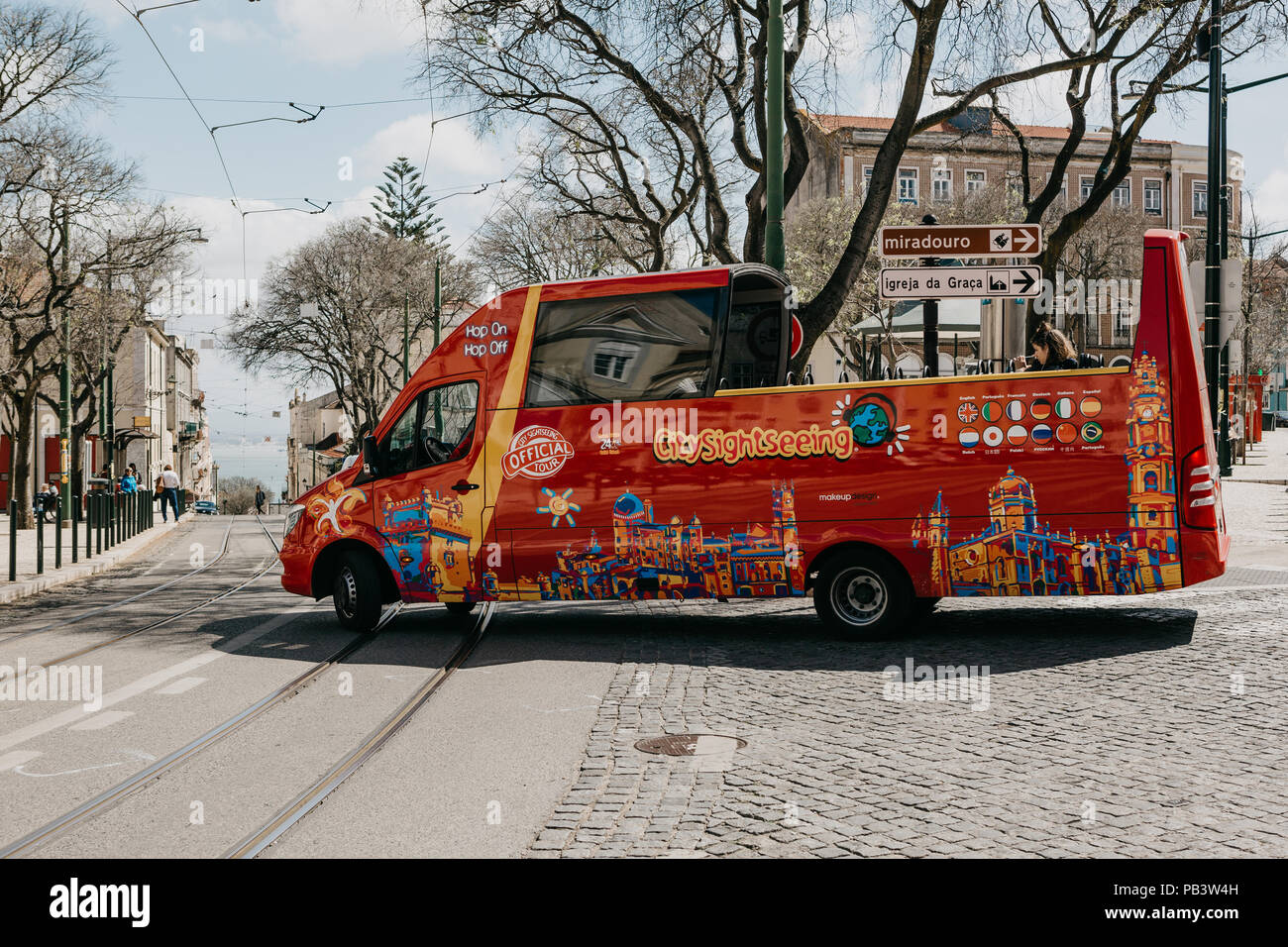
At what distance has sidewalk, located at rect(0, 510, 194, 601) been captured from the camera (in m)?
16.4

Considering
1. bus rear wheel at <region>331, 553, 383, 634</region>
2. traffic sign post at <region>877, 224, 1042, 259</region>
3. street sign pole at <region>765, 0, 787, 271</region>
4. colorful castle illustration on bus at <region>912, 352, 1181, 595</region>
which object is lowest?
bus rear wheel at <region>331, 553, 383, 634</region>

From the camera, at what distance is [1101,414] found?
30.2 ft

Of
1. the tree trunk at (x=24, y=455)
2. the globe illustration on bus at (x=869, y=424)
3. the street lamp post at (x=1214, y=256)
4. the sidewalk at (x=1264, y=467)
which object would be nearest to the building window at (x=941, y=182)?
the sidewalk at (x=1264, y=467)

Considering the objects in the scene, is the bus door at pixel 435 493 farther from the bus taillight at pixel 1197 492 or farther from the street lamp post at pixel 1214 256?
the street lamp post at pixel 1214 256

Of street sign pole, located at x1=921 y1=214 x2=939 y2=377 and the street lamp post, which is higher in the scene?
the street lamp post

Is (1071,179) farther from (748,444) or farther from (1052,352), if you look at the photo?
(748,444)

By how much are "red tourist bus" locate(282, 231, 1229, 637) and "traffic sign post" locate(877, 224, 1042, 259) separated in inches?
48.6

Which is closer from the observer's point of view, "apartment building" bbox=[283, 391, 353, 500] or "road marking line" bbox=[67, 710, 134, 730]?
"road marking line" bbox=[67, 710, 134, 730]

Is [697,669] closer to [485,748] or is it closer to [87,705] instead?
[485,748]

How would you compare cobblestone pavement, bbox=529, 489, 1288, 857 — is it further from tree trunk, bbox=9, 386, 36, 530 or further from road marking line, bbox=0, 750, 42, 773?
tree trunk, bbox=9, 386, 36, 530

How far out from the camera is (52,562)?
20797mm

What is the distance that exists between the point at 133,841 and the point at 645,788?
2137 mm

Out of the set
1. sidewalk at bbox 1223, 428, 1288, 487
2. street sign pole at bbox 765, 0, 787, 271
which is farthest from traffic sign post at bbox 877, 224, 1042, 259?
sidewalk at bbox 1223, 428, 1288, 487
